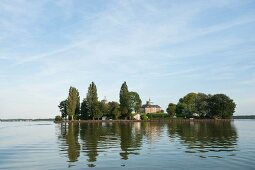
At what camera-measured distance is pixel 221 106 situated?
193 meters

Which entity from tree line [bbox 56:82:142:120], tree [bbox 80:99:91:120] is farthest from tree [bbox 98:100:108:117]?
tree [bbox 80:99:91:120]

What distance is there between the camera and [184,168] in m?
26.7

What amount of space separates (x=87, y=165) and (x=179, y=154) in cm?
1062

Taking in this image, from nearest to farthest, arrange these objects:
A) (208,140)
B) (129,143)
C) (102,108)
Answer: (129,143) → (208,140) → (102,108)

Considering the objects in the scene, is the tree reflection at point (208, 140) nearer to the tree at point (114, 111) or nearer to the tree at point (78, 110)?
the tree at point (114, 111)

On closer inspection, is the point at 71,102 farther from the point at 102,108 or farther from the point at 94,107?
the point at 102,108

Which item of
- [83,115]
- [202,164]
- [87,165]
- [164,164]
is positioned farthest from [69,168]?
[83,115]

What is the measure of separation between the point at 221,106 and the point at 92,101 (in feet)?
235

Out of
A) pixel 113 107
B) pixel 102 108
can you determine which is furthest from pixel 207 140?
pixel 113 107

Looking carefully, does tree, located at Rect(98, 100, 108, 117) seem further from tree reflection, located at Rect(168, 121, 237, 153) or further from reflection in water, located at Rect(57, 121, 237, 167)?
reflection in water, located at Rect(57, 121, 237, 167)

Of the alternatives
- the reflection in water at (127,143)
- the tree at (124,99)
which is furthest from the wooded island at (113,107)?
the reflection in water at (127,143)

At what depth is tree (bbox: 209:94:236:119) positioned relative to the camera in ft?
633

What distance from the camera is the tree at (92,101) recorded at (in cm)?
18223

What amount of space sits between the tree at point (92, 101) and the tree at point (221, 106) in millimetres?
64913
